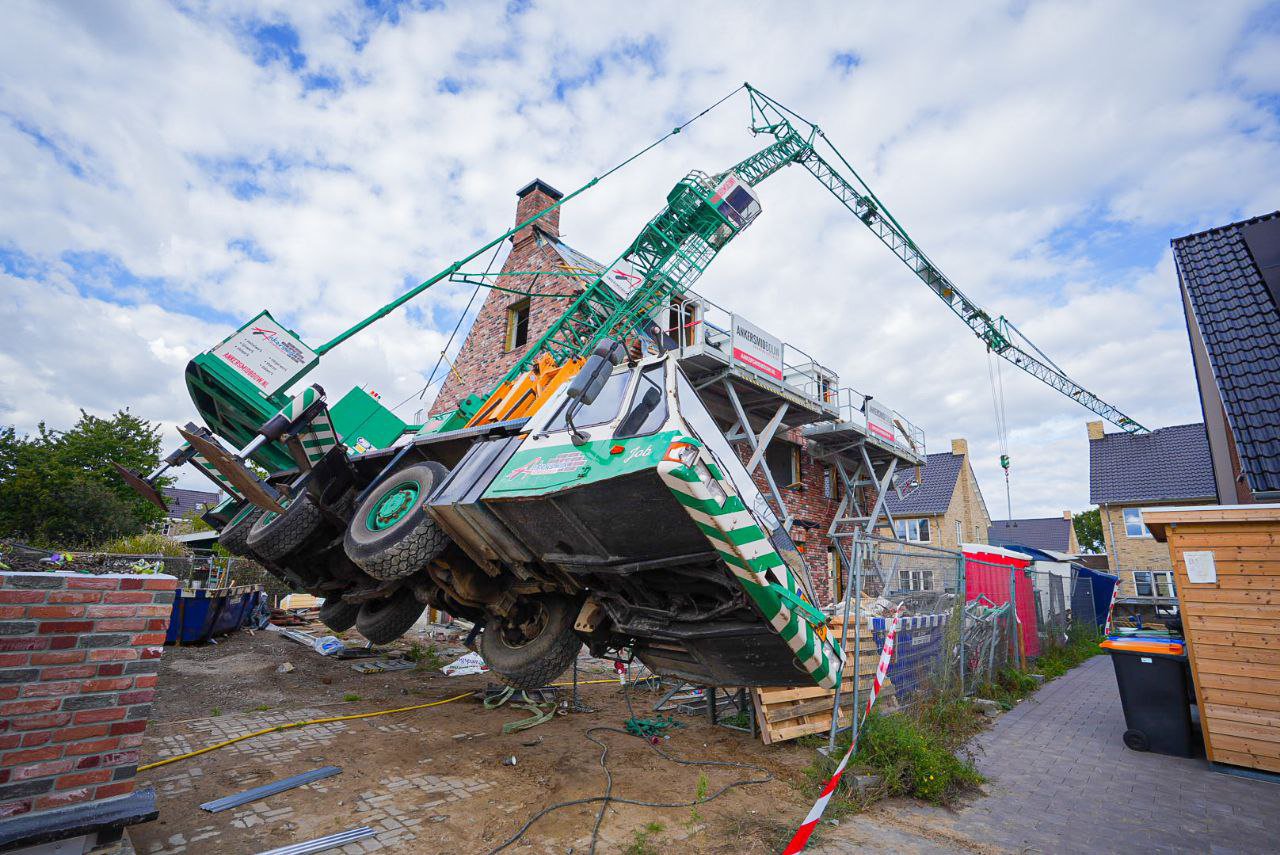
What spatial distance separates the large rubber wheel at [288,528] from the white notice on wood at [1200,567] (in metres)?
8.54

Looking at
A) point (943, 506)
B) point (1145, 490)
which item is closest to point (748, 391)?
point (943, 506)

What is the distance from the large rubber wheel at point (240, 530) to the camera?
6582 mm

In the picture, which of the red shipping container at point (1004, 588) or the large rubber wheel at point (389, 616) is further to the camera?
the red shipping container at point (1004, 588)

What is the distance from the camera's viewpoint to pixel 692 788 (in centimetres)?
474

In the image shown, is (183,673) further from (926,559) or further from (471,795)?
(926,559)

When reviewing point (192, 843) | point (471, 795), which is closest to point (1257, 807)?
point (471, 795)

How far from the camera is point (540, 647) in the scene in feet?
15.5

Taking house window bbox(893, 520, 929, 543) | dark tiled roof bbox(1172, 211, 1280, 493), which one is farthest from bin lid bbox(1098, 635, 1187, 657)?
house window bbox(893, 520, 929, 543)

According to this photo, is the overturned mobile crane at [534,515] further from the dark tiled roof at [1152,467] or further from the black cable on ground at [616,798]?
the dark tiled roof at [1152,467]

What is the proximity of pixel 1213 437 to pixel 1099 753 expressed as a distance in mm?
9239

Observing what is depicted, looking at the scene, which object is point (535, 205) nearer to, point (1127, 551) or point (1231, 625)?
point (1231, 625)

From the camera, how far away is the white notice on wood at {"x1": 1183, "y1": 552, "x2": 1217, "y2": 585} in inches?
231

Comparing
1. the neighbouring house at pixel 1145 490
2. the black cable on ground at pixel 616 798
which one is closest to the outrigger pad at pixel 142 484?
the black cable on ground at pixel 616 798

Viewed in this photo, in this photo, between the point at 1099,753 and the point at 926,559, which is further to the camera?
the point at 926,559
